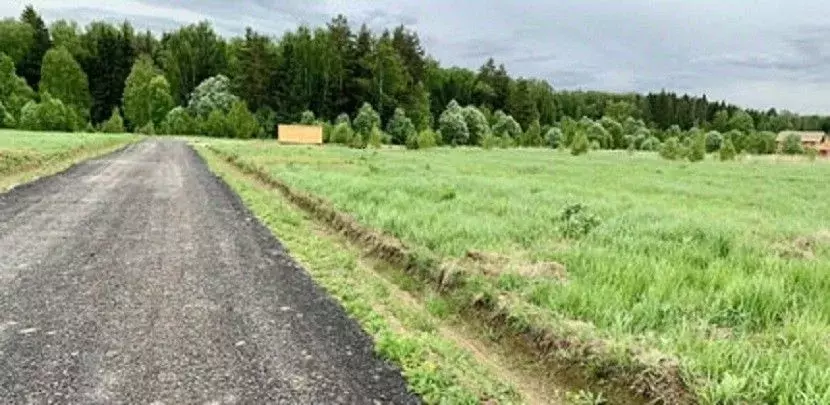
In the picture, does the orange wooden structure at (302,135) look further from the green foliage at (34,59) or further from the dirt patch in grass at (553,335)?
the dirt patch in grass at (553,335)

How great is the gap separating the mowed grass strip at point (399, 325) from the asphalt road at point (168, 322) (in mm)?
172

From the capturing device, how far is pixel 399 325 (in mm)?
6418

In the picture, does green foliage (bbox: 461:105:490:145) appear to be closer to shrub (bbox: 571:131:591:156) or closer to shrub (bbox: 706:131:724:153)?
shrub (bbox: 571:131:591:156)

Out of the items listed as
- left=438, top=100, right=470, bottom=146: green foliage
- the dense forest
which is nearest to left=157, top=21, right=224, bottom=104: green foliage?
the dense forest

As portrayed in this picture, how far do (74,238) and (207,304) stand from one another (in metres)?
4.42

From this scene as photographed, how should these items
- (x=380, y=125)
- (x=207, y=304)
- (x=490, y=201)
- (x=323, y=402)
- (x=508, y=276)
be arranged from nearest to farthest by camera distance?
1. (x=323, y=402)
2. (x=207, y=304)
3. (x=508, y=276)
4. (x=490, y=201)
5. (x=380, y=125)

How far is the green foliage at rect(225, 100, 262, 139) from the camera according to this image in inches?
3140

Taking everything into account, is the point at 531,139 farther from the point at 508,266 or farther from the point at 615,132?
the point at 508,266

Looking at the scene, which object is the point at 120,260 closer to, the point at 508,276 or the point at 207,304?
the point at 207,304

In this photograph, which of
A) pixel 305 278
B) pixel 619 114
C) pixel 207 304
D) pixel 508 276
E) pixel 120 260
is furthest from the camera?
pixel 619 114

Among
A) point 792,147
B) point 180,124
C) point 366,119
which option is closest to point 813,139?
point 792,147

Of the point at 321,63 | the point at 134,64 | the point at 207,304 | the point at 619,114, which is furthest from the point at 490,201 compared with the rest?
the point at 619,114

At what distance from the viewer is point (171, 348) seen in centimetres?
534

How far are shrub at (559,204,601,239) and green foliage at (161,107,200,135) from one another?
255 ft
